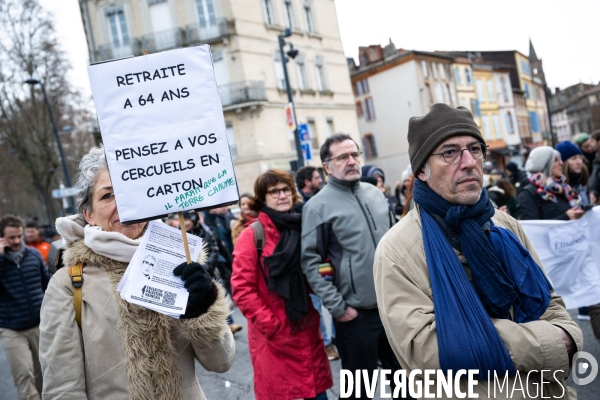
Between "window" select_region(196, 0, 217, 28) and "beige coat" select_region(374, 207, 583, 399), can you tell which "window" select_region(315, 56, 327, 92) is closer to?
"window" select_region(196, 0, 217, 28)

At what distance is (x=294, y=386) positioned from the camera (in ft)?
13.4

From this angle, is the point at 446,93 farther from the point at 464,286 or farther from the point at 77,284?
the point at 77,284

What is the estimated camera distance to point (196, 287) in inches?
100

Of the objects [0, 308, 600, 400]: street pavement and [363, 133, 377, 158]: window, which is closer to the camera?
[0, 308, 600, 400]: street pavement

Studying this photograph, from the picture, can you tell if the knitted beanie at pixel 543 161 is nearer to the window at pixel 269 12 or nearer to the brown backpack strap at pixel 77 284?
the brown backpack strap at pixel 77 284

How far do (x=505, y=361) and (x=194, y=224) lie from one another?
6178 mm

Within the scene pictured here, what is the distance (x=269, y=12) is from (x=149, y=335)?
3252 cm

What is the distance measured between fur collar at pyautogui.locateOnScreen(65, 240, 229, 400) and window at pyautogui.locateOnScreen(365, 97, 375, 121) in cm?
4326

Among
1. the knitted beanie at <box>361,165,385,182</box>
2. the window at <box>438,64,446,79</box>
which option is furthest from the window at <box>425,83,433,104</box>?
the knitted beanie at <box>361,165,385,182</box>

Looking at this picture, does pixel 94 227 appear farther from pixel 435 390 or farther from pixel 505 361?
pixel 505 361

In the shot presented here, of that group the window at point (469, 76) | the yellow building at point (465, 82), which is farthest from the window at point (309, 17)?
the window at point (469, 76)

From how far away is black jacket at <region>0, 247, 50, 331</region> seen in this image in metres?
5.93

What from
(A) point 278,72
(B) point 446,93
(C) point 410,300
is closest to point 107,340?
(C) point 410,300

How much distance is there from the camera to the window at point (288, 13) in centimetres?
3388
